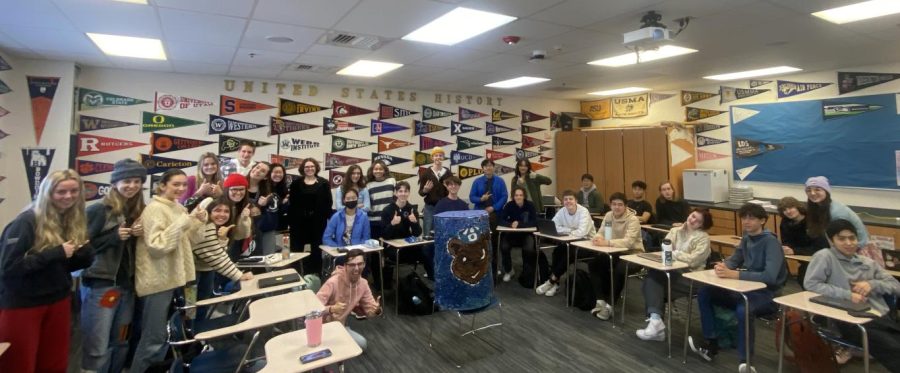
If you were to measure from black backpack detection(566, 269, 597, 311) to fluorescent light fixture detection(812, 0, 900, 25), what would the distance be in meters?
2.94

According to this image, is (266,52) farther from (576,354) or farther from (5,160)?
(576,354)

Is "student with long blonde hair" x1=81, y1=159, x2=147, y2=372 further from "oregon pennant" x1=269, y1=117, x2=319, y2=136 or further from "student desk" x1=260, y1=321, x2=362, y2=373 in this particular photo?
"oregon pennant" x1=269, y1=117, x2=319, y2=136

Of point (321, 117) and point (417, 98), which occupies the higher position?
point (417, 98)

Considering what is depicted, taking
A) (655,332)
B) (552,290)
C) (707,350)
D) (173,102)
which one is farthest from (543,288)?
(173,102)

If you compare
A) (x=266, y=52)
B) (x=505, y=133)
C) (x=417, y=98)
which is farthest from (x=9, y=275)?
(x=505, y=133)

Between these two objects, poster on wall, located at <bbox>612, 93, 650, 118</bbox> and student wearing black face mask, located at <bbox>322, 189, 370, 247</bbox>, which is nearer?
student wearing black face mask, located at <bbox>322, 189, 370, 247</bbox>

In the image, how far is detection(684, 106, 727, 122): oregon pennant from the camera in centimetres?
658

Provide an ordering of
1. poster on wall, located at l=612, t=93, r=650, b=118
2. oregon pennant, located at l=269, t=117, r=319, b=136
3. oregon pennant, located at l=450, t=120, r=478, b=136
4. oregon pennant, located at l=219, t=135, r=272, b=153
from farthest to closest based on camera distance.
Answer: poster on wall, located at l=612, t=93, r=650, b=118
oregon pennant, located at l=450, t=120, r=478, b=136
oregon pennant, located at l=269, t=117, r=319, b=136
oregon pennant, located at l=219, t=135, r=272, b=153

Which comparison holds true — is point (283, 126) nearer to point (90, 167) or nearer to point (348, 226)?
point (90, 167)

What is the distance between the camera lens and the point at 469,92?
23.4ft

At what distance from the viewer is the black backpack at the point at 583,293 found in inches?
163

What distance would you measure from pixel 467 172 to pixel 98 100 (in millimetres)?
5345

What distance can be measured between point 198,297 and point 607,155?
6.75m

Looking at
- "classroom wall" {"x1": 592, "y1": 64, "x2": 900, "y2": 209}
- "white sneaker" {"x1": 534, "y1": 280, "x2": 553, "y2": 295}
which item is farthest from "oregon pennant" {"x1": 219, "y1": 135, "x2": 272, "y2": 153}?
"classroom wall" {"x1": 592, "y1": 64, "x2": 900, "y2": 209}
